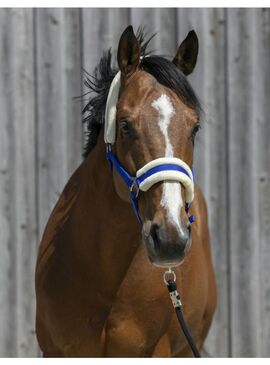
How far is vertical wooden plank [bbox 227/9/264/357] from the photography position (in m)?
4.89

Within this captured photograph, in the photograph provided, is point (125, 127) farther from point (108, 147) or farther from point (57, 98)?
point (57, 98)

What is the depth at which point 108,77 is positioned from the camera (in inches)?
126

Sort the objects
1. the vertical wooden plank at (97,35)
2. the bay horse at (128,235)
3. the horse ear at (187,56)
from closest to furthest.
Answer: the bay horse at (128,235) < the horse ear at (187,56) < the vertical wooden plank at (97,35)

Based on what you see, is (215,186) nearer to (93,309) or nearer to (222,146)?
(222,146)

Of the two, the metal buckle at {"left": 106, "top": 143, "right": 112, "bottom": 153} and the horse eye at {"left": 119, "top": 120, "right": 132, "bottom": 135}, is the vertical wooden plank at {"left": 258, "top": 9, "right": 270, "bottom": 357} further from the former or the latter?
the horse eye at {"left": 119, "top": 120, "right": 132, "bottom": 135}

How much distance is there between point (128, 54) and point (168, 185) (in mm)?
548

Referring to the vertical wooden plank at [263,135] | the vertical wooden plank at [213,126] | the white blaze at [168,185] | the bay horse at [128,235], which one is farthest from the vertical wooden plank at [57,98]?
the white blaze at [168,185]

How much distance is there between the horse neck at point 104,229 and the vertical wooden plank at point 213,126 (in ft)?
5.95

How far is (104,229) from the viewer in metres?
3.01

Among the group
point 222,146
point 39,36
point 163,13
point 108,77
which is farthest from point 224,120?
point 108,77

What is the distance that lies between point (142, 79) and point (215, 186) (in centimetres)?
215

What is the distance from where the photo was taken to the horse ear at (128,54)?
283 cm

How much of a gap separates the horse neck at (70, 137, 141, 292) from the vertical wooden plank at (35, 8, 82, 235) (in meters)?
1.71

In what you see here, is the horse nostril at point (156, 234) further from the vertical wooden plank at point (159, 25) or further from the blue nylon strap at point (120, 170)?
the vertical wooden plank at point (159, 25)
